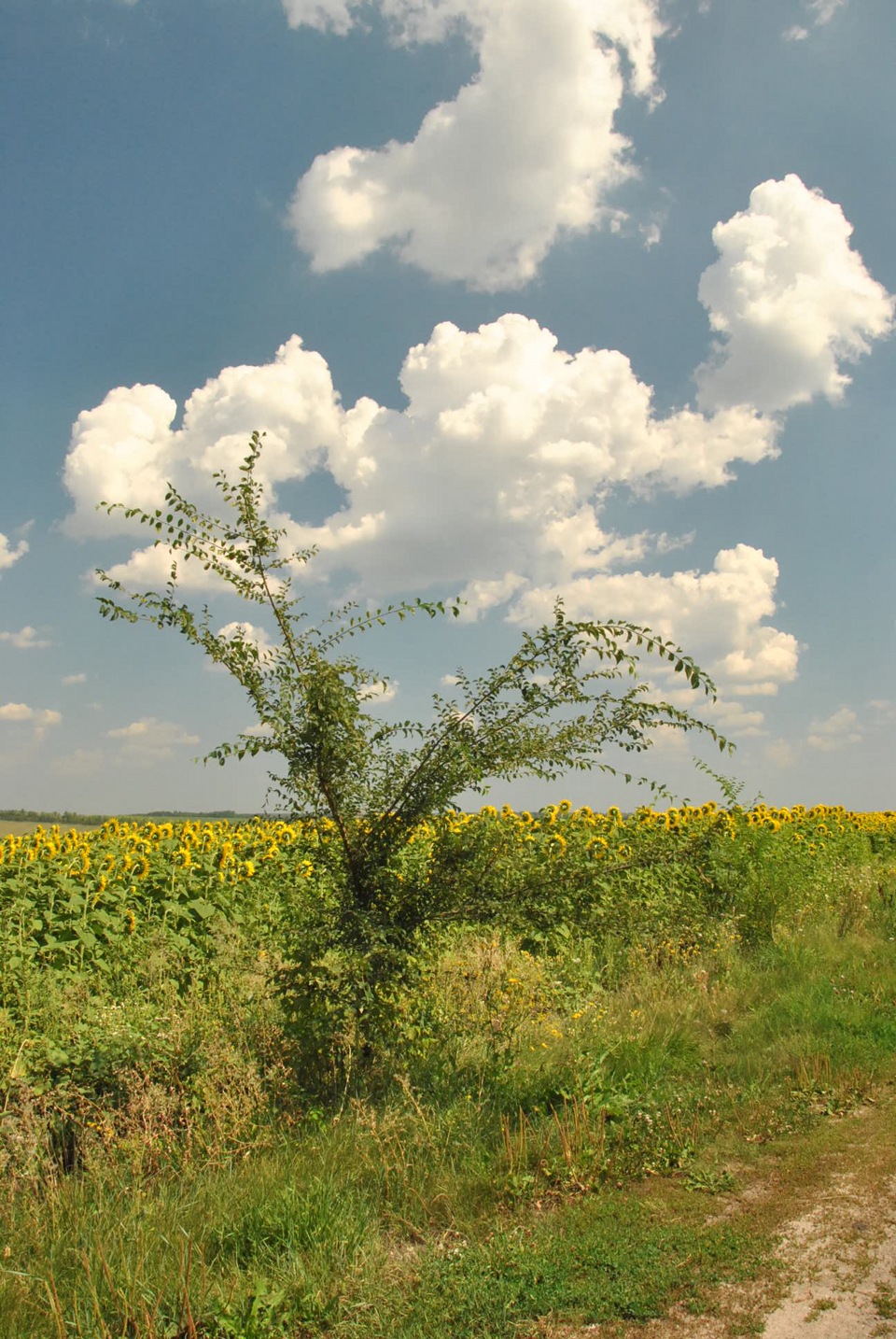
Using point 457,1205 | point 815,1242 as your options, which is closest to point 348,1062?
point 457,1205

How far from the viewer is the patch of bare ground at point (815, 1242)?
316 cm

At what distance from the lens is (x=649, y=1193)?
13.8ft

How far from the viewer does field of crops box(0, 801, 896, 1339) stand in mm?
3557

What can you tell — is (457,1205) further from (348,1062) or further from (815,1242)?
(815,1242)

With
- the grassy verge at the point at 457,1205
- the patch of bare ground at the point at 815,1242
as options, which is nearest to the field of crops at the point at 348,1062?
the grassy verge at the point at 457,1205

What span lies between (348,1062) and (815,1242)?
2576 millimetres

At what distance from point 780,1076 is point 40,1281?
431cm

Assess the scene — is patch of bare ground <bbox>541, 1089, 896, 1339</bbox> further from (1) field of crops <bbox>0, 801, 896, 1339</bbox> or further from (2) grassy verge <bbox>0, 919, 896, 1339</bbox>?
(1) field of crops <bbox>0, 801, 896, 1339</bbox>

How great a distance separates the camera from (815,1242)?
12.3 ft

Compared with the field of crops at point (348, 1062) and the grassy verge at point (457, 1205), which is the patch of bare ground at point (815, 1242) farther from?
the field of crops at point (348, 1062)

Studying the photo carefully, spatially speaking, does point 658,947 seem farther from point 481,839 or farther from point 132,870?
point 132,870

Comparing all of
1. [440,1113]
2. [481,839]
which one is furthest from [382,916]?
[440,1113]

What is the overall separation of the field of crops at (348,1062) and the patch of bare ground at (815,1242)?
0.25m

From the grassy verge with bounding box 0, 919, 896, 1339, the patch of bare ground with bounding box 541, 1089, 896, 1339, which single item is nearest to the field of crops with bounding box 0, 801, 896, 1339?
the grassy verge with bounding box 0, 919, 896, 1339
